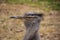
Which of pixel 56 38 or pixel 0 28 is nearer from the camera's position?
pixel 56 38

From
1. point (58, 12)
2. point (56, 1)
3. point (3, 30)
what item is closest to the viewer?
point (3, 30)

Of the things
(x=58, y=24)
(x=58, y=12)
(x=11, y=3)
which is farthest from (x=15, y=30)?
(x=11, y=3)

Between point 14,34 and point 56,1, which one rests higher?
point 14,34

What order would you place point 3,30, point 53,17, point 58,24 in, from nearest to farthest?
point 3,30 → point 58,24 → point 53,17

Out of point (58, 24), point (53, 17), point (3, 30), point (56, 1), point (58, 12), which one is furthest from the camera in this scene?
point (56, 1)

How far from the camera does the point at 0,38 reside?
24.5 feet

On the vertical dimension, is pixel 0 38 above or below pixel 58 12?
above

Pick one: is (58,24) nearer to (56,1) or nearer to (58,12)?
(58,12)

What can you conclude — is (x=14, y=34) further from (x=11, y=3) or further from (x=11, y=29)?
(x=11, y=3)

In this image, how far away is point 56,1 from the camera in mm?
15742

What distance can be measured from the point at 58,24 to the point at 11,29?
198cm

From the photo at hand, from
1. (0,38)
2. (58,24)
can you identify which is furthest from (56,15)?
(0,38)

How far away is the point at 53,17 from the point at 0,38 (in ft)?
13.6

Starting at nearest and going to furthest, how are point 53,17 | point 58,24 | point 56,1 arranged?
point 58,24
point 53,17
point 56,1
